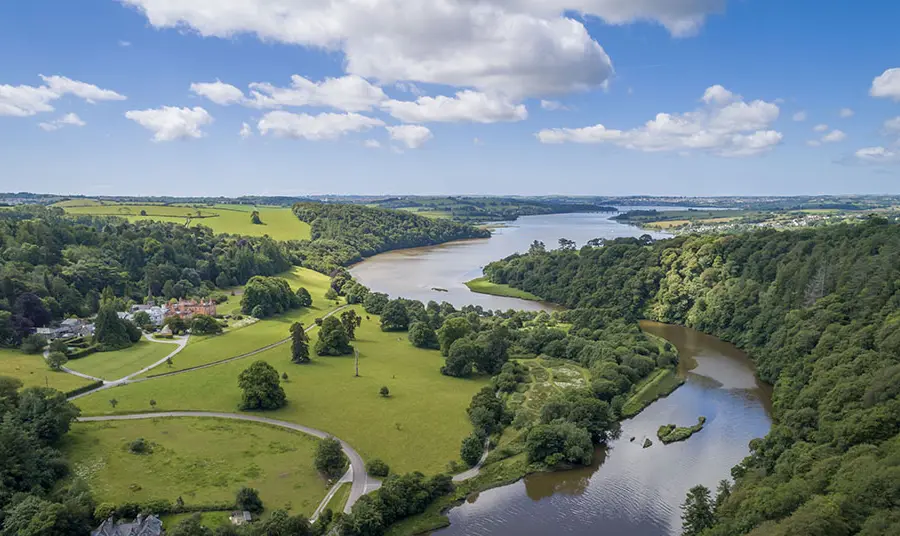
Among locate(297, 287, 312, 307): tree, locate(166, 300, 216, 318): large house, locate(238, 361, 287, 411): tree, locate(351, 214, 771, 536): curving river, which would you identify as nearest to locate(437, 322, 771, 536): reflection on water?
locate(351, 214, 771, 536): curving river

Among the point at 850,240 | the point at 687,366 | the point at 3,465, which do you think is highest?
the point at 850,240

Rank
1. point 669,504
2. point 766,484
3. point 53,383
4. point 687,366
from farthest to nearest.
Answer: point 687,366
point 53,383
point 669,504
point 766,484

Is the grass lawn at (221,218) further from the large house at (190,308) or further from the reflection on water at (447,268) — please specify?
the large house at (190,308)

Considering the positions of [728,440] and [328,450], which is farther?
[728,440]

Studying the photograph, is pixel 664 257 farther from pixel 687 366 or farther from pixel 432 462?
pixel 432 462

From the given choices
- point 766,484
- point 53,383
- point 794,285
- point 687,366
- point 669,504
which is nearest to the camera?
point 766,484

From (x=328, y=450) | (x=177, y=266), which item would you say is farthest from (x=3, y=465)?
(x=177, y=266)

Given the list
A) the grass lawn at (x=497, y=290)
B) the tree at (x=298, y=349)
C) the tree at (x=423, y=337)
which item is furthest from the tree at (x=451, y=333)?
the grass lawn at (x=497, y=290)

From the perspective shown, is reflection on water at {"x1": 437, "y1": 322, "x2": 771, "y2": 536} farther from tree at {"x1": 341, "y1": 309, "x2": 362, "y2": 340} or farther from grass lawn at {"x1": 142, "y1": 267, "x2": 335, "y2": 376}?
grass lawn at {"x1": 142, "y1": 267, "x2": 335, "y2": 376}
